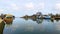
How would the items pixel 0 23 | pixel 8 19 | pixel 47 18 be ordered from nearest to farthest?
pixel 0 23 < pixel 8 19 < pixel 47 18

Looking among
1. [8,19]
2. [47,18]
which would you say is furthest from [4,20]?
[47,18]

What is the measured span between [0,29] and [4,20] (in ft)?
0.58

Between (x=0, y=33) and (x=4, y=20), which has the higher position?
(x=4, y=20)

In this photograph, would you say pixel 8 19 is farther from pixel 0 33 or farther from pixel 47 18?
pixel 47 18

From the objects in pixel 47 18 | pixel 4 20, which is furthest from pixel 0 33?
pixel 47 18

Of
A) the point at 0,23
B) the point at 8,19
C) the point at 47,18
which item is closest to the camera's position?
the point at 0,23

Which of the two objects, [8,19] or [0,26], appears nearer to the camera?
[0,26]

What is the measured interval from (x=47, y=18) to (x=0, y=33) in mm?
28253

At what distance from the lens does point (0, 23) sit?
7.88ft

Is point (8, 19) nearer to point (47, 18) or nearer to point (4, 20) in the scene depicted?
point (4, 20)

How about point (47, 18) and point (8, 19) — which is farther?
point (47, 18)

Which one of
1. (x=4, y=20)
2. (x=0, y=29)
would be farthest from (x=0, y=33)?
(x=4, y=20)

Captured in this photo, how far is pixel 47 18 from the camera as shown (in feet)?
99.8

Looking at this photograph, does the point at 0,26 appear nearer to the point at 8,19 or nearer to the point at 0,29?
the point at 0,29
